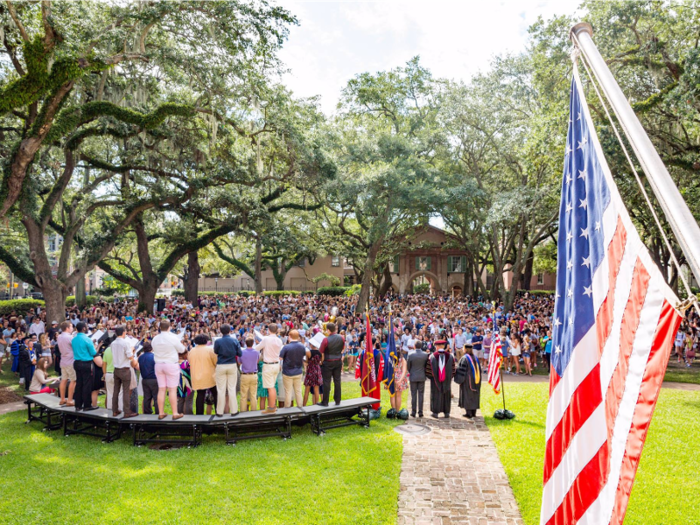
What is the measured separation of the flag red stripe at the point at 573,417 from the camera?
269cm

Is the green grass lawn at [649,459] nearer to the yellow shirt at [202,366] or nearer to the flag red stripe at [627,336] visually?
the flag red stripe at [627,336]

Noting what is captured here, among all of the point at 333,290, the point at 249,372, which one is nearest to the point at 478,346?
the point at 249,372

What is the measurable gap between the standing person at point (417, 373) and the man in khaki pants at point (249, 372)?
327cm

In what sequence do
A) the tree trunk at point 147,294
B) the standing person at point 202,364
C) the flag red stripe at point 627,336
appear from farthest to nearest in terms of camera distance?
the tree trunk at point 147,294
the standing person at point 202,364
the flag red stripe at point 627,336

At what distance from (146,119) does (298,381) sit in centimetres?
1002

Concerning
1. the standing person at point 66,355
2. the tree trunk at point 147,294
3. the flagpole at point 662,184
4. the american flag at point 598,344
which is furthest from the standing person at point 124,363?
the tree trunk at point 147,294

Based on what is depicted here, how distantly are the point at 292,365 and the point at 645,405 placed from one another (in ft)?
24.3

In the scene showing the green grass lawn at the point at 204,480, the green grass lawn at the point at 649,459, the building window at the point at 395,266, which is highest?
the building window at the point at 395,266

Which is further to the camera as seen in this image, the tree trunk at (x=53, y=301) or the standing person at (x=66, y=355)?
the tree trunk at (x=53, y=301)

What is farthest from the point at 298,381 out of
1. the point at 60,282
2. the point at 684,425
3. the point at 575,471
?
the point at 60,282

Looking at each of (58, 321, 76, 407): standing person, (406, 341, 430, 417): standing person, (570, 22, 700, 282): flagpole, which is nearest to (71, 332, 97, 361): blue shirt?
(58, 321, 76, 407): standing person

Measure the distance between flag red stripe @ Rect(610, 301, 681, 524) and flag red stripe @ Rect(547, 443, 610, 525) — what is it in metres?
0.26

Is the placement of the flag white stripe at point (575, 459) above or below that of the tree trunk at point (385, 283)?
below

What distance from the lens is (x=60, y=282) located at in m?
17.5
